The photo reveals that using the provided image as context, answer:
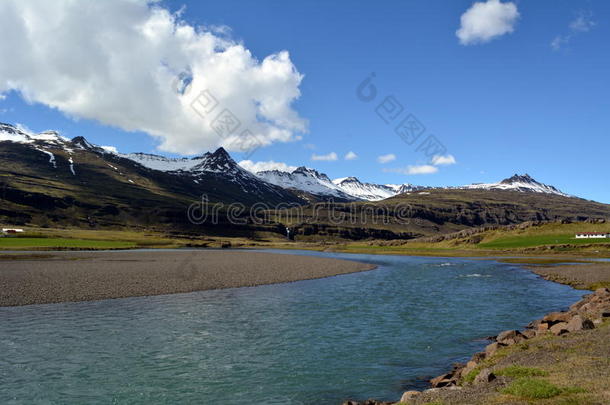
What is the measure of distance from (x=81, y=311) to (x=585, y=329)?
3966 centimetres

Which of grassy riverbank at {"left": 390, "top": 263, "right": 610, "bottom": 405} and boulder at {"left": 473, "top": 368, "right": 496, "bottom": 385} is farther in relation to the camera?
boulder at {"left": 473, "top": 368, "right": 496, "bottom": 385}

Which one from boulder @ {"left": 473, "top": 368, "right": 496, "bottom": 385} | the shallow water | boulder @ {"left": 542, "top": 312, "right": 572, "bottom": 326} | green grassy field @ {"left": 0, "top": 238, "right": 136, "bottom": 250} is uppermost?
green grassy field @ {"left": 0, "top": 238, "right": 136, "bottom": 250}

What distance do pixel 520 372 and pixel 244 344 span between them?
55.5 ft

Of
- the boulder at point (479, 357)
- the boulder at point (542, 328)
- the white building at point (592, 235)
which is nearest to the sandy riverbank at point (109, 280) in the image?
the boulder at point (479, 357)

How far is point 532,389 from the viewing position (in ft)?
48.0

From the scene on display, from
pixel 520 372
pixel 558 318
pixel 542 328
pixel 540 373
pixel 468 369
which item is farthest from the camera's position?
pixel 558 318

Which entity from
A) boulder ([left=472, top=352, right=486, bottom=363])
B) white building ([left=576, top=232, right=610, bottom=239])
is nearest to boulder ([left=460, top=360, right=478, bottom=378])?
boulder ([left=472, top=352, right=486, bottom=363])

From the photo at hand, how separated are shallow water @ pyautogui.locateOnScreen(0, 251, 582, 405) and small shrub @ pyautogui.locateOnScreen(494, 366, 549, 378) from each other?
473 cm

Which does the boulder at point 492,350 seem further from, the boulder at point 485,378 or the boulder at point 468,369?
the boulder at point 485,378

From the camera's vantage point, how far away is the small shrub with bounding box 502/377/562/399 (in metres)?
14.1

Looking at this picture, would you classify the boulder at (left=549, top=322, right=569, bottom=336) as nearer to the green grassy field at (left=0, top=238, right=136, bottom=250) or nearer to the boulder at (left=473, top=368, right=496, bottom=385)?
the boulder at (left=473, top=368, right=496, bottom=385)

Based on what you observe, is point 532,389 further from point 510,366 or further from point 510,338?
point 510,338

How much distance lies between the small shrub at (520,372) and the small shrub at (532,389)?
1.34 meters

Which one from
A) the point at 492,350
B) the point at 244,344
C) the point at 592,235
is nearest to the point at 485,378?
the point at 492,350
